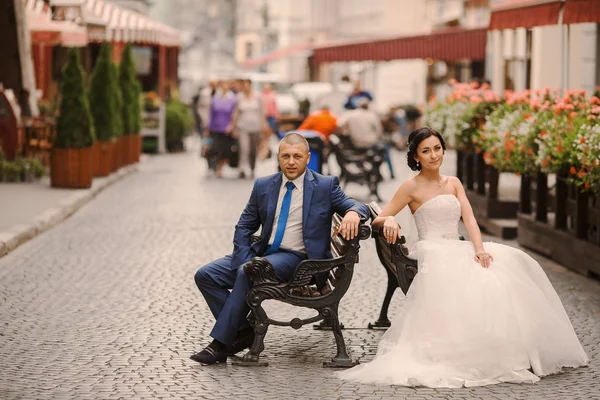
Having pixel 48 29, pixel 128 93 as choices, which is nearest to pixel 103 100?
pixel 48 29

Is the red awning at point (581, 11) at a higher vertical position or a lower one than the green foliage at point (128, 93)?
higher

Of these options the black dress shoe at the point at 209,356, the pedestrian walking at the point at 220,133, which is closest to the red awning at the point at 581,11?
the black dress shoe at the point at 209,356

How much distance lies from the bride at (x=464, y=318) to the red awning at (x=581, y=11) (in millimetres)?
6892

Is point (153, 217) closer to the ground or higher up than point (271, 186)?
closer to the ground

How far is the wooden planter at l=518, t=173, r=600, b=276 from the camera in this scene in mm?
12164

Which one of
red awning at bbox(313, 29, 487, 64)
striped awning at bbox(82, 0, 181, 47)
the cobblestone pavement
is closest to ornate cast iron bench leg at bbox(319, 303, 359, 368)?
the cobblestone pavement

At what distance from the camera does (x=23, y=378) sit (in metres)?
7.70

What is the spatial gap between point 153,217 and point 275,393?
35.7 ft

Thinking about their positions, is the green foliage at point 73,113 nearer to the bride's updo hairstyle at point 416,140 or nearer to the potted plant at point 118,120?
the potted plant at point 118,120

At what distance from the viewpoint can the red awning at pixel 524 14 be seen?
16.1 metres

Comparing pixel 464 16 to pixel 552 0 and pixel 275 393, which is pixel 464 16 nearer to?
pixel 552 0

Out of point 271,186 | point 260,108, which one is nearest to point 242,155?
point 260,108

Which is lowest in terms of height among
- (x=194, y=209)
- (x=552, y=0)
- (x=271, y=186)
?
(x=194, y=209)

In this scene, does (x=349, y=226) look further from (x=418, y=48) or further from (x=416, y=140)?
(x=418, y=48)
